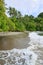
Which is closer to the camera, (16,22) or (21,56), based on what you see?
(21,56)

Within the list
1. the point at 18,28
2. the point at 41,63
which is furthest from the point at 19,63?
the point at 18,28

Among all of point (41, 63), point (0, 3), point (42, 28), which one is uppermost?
point (0, 3)

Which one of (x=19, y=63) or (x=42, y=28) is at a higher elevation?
(x=19, y=63)

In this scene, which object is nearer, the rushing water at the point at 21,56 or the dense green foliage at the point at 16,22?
the rushing water at the point at 21,56

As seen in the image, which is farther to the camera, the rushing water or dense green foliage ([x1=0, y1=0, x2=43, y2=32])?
dense green foliage ([x1=0, y1=0, x2=43, y2=32])

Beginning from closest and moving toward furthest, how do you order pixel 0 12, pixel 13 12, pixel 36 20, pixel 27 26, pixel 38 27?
1. pixel 0 12
2. pixel 13 12
3. pixel 27 26
4. pixel 38 27
5. pixel 36 20

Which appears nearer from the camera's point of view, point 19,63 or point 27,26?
point 19,63

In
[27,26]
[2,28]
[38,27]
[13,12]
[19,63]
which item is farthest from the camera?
[38,27]

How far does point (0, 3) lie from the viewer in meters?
49.8

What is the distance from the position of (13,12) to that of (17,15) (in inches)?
184

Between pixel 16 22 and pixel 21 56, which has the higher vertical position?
pixel 21 56

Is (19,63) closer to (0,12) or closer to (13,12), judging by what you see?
(0,12)

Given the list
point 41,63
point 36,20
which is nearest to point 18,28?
point 36,20

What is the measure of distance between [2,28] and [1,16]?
617 cm
